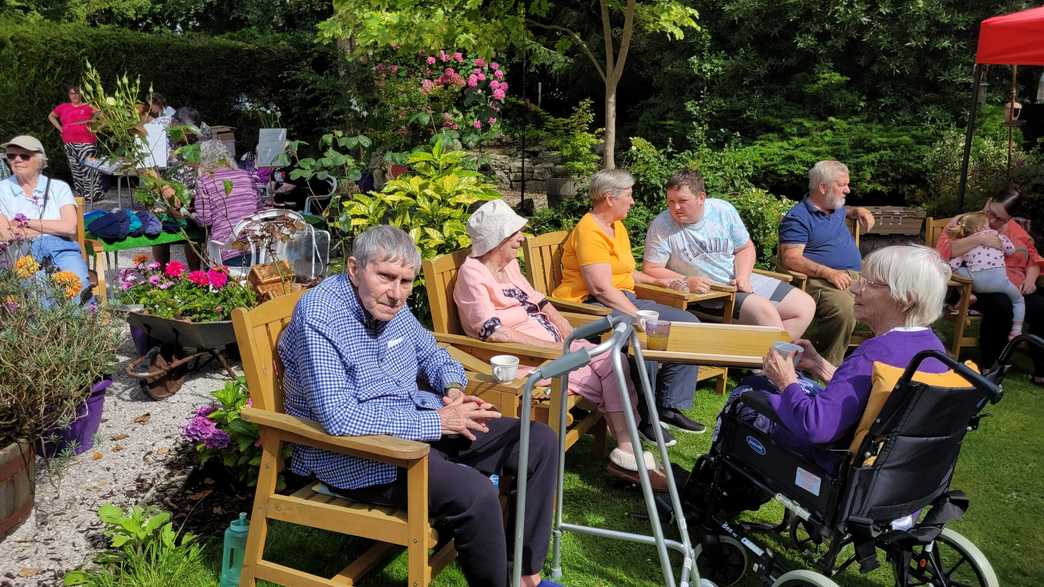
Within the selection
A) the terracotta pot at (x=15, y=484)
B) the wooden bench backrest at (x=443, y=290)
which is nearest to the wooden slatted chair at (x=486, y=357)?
the wooden bench backrest at (x=443, y=290)

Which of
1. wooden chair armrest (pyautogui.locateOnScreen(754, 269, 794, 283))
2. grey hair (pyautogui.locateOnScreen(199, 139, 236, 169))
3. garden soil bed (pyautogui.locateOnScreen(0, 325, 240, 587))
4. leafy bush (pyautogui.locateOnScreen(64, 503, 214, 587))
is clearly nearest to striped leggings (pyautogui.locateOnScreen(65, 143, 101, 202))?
grey hair (pyautogui.locateOnScreen(199, 139, 236, 169))

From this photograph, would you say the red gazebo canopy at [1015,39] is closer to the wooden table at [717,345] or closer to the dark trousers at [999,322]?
the dark trousers at [999,322]

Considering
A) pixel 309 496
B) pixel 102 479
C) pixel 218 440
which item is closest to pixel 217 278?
pixel 102 479

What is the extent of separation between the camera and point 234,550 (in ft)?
8.92

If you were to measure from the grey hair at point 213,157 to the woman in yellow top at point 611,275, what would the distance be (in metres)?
2.88

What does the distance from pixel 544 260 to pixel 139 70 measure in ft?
36.4

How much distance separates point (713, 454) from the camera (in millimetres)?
2959

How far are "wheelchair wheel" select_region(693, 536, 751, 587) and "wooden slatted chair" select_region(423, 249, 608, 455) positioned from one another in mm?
709

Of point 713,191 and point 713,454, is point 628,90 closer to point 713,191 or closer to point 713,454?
point 713,191

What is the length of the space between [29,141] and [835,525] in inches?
182

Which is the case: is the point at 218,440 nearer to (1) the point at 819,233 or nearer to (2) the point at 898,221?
(1) the point at 819,233

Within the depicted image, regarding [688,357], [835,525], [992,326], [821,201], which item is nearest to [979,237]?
[992,326]

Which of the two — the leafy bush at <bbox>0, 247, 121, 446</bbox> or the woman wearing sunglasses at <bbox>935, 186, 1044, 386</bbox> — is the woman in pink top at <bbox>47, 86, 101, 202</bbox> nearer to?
the leafy bush at <bbox>0, 247, 121, 446</bbox>

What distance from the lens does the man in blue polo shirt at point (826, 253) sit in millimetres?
4906
